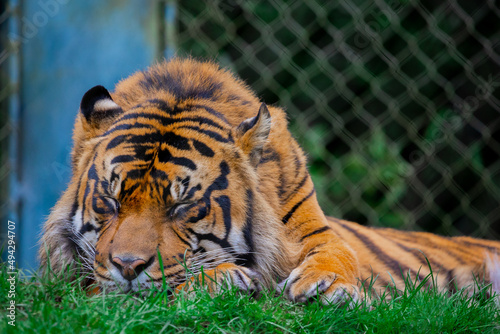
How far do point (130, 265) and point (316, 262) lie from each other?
0.51 meters

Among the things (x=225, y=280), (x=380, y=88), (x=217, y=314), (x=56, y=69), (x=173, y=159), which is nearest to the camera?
(x=217, y=314)

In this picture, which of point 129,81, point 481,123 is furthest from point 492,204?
point 129,81

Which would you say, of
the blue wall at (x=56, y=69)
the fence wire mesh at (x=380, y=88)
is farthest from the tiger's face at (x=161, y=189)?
the fence wire mesh at (x=380, y=88)

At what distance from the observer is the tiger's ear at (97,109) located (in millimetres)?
1644

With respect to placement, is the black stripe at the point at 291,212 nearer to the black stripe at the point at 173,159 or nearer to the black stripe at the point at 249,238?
the black stripe at the point at 249,238

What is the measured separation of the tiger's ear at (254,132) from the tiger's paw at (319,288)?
0.34 metres

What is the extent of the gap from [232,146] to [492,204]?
221 cm

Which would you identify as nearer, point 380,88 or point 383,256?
point 383,256

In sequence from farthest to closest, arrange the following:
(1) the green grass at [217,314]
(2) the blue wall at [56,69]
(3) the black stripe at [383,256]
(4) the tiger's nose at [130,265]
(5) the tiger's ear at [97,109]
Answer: (2) the blue wall at [56,69] < (3) the black stripe at [383,256] < (5) the tiger's ear at [97,109] < (4) the tiger's nose at [130,265] < (1) the green grass at [217,314]

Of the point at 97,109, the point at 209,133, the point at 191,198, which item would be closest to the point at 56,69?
the point at 97,109

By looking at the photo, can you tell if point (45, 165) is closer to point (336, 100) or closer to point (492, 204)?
point (336, 100)

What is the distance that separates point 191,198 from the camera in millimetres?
1478

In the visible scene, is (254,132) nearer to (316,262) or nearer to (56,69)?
(316,262)

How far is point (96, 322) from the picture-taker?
1157 millimetres
